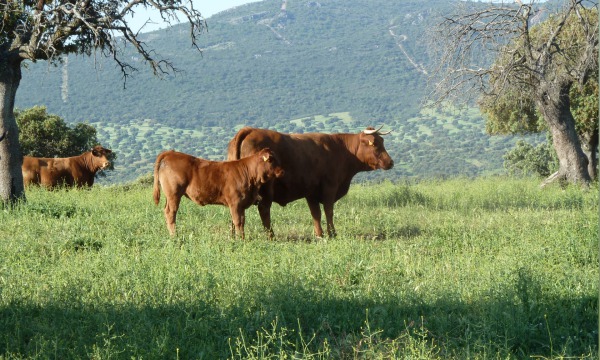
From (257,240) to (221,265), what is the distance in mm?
2356

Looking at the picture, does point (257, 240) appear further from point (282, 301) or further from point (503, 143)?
point (503, 143)

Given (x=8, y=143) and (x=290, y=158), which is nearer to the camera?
(x=290, y=158)

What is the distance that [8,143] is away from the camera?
16672 millimetres

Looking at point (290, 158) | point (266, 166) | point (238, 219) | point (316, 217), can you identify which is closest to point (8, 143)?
point (290, 158)

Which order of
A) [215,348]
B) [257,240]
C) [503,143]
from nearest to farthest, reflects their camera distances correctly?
1. [215,348]
2. [257,240]
3. [503,143]

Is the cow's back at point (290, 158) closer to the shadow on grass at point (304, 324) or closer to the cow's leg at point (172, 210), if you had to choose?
the cow's leg at point (172, 210)

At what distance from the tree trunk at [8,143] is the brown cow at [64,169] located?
12.9 ft

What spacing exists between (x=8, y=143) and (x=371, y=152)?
297 inches

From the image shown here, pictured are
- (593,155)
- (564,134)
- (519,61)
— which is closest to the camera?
(519,61)

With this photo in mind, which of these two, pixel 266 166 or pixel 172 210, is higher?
pixel 266 166

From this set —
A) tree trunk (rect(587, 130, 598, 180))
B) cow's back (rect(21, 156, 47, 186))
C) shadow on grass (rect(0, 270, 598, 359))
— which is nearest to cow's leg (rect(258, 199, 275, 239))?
shadow on grass (rect(0, 270, 598, 359))

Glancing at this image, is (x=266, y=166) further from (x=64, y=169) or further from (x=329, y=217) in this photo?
(x=64, y=169)

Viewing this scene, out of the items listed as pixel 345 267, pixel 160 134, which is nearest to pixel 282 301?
pixel 345 267

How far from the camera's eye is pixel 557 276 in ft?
28.9
